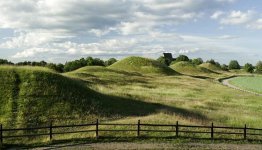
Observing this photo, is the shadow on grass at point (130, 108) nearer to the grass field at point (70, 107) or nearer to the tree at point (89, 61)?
the grass field at point (70, 107)

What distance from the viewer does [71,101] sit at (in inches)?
1826

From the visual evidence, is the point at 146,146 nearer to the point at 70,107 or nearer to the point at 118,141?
the point at 118,141

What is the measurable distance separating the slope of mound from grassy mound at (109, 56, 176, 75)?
10885 cm

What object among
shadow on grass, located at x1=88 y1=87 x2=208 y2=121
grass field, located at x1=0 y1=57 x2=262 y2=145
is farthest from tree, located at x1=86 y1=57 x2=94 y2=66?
shadow on grass, located at x1=88 y1=87 x2=208 y2=121

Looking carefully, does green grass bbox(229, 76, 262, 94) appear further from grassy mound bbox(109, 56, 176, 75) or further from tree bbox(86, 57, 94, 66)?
tree bbox(86, 57, 94, 66)

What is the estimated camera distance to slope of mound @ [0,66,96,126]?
40591 millimetres

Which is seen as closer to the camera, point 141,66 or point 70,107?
point 70,107

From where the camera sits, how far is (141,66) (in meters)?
175

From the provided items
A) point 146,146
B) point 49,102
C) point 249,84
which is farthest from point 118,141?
point 249,84

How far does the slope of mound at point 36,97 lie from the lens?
40.6m

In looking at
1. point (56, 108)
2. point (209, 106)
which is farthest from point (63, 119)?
point (209, 106)

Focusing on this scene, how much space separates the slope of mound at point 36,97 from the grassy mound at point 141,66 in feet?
357

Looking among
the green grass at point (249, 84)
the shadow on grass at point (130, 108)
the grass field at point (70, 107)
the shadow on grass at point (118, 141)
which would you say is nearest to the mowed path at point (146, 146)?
the shadow on grass at point (118, 141)

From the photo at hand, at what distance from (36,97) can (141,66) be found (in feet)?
429
